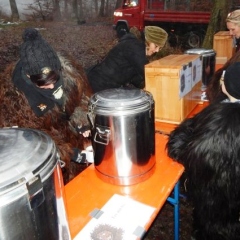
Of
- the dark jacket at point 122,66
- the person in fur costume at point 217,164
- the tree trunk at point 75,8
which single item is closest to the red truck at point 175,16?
the tree trunk at point 75,8

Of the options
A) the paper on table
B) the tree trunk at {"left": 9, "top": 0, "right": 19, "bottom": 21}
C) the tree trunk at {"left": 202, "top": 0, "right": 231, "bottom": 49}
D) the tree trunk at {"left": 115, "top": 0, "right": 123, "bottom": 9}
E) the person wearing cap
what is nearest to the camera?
the paper on table

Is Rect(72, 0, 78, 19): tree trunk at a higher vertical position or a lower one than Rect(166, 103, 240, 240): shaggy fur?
higher

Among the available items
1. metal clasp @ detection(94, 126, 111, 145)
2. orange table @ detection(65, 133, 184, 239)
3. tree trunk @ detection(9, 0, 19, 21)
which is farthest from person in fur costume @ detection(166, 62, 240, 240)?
tree trunk @ detection(9, 0, 19, 21)

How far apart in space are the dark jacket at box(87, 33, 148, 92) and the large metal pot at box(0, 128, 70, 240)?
1639 mm

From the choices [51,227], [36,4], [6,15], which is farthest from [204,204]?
[36,4]

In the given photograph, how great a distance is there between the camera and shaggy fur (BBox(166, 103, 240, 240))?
1.05 meters

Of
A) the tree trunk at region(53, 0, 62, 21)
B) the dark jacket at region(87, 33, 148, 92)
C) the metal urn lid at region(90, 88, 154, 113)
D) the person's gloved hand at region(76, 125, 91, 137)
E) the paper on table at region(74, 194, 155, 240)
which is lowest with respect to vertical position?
the paper on table at region(74, 194, 155, 240)

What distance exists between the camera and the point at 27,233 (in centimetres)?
60

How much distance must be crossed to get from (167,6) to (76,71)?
7.91 m

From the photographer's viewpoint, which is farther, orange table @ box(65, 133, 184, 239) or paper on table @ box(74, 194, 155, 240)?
orange table @ box(65, 133, 184, 239)

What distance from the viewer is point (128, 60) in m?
2.27

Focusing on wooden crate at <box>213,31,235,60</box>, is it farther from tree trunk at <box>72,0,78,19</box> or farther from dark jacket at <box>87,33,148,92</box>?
tree trunk at <box>72,0,78,19</box>

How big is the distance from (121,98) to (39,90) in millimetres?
451

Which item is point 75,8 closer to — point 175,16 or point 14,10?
point 14,10
